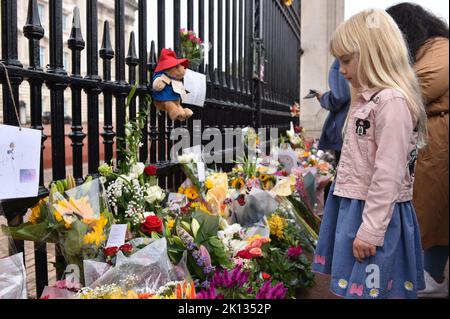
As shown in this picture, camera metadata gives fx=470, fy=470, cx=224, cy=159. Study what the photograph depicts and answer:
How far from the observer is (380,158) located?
1.65 metres

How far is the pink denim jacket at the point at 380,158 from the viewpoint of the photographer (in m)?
1.64

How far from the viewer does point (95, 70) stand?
190cm

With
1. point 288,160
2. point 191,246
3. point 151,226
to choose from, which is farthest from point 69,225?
point 288,160

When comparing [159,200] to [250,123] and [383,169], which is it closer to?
[383,169]

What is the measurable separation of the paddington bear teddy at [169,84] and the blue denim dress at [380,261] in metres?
0.97

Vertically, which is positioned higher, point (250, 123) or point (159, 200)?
point (250, 123)

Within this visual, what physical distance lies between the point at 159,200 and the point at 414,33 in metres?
1.47

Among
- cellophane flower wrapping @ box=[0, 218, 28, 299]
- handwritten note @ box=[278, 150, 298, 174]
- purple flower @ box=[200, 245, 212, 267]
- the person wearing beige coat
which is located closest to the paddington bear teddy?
purple flower @ box=[200, 245, 212, 267]

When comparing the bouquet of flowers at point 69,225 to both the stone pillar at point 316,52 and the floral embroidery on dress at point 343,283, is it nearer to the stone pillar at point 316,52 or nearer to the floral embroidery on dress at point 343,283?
the floral embroidery on dress at point 343,283

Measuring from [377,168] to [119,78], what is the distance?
45.8 inches

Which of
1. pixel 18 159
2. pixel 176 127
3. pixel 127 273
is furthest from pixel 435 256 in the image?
pixel 18 159

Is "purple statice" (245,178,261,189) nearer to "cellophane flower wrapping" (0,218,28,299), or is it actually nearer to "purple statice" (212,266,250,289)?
"purple statice" (212,266,250,289)

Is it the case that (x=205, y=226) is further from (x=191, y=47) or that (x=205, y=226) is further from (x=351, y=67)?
(x=191, y=47)
